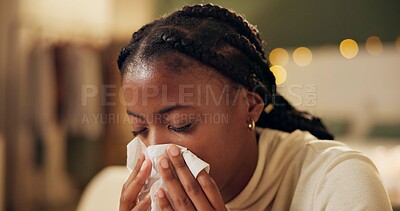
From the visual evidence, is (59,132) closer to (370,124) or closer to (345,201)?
(370,124)

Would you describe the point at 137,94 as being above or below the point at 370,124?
above

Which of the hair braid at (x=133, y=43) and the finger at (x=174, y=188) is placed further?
the hair braid at (x=133, y=43)

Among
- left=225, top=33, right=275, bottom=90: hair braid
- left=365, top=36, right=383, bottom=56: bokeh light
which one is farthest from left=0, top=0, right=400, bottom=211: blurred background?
left=225, top=33, right=275, bottom=90: hair braid

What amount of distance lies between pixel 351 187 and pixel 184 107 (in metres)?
0.34

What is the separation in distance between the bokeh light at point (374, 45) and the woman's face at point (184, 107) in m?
2.56

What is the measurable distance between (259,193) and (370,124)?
2.44 metres

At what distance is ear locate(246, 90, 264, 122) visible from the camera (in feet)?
3.60

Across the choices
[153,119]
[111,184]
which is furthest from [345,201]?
[111,184]

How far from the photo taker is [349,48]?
11.2 feet

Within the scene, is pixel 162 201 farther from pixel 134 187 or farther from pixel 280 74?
pixel 280 74

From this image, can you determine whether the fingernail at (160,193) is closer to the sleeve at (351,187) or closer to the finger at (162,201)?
the finger at (162,201)

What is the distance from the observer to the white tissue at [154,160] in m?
0.94

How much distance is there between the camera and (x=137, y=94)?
100 cm

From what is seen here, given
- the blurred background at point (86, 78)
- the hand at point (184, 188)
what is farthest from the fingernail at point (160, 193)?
the blurred background at point (86, 78)
